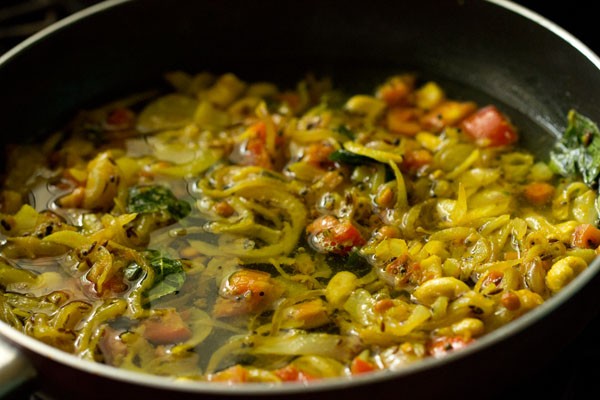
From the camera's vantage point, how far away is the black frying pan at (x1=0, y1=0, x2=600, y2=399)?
3.47m

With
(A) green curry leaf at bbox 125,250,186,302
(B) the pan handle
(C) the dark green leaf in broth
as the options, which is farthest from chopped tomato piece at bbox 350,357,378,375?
(C) the dark green leaf in broth

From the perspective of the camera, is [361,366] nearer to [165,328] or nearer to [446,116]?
[165,328]

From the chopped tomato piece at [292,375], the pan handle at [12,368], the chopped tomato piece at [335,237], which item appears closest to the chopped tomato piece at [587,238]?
the chopped tomato piece at [335,237]

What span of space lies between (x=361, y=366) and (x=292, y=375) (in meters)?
0.21

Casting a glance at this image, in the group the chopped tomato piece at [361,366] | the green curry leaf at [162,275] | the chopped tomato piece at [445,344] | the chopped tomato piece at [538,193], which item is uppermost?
the chopped tomato piece at [538,193]

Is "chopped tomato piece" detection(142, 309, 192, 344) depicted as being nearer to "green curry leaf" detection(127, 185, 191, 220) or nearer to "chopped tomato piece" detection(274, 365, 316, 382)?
"chopped tomato piece" detection(274, 365, 316, 382)

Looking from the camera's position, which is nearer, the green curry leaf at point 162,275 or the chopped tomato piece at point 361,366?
the chopped tomato piece at point 361,366

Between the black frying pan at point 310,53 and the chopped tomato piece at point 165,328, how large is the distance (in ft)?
4.33

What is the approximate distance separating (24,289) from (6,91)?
1036mm

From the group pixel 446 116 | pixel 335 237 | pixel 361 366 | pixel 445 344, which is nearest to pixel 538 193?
pixel 446 116

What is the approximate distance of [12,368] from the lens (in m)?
2.11

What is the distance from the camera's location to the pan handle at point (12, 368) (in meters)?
2.09

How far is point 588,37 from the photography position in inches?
155

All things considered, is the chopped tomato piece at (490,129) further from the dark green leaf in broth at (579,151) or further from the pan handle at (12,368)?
the pan handle at (12,368)
